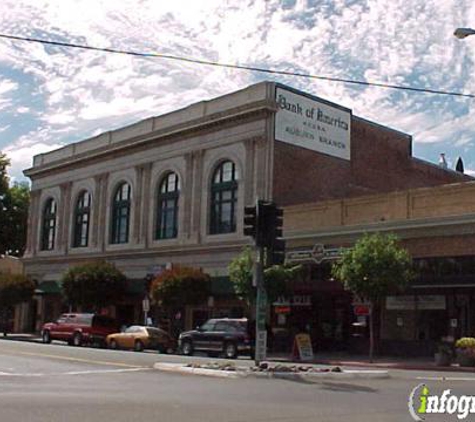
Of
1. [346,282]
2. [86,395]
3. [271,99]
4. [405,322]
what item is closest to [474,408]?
[86,395]

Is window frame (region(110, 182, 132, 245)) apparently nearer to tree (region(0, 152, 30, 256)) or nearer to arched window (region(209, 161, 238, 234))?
arched window (region(209, 161, 238, 234))

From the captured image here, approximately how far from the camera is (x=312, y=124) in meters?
44.0

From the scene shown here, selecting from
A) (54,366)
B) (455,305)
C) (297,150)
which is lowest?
(54,366)

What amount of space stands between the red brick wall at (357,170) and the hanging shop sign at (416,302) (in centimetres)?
936

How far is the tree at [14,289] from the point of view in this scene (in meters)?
55.4

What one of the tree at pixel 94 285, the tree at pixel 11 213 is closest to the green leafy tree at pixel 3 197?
the tree at pixel 11 213

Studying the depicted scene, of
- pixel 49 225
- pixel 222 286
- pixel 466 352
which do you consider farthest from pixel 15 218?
pixel 466 352

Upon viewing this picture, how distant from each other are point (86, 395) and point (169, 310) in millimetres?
30198

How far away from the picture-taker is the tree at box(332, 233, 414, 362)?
30.7 meters

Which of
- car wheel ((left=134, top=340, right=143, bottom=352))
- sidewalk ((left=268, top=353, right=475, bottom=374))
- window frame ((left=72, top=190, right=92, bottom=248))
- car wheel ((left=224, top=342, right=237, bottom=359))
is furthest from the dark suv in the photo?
window frame ((left=72, top=190, right=92, bottom=248))

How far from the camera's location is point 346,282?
31.8 m

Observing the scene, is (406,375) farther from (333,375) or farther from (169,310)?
(169,310)

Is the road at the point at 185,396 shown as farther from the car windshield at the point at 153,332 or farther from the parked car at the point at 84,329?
the parked car at the point at 84,329

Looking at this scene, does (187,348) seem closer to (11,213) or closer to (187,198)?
(187,198)
